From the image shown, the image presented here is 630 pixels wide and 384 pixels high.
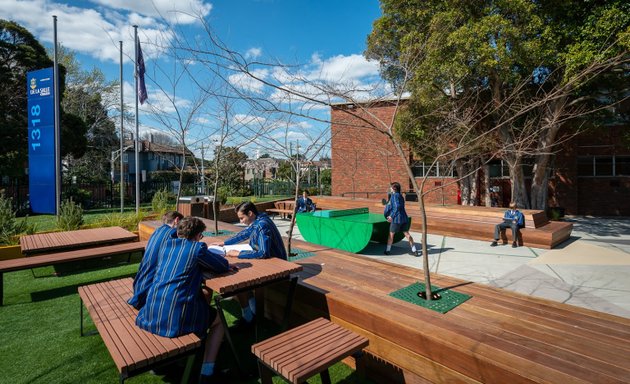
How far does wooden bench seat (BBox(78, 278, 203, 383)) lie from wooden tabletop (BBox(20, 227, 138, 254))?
3.15 metres

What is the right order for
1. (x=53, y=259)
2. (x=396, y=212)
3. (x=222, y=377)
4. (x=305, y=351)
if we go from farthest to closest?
(x=396, y=212) < (x=53, y=259) < (x=222, y=377) < (x=305, y=351)

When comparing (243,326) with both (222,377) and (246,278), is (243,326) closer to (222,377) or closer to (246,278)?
(222,377)

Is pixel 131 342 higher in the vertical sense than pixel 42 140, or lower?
lower

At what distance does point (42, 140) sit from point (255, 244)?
9353mm

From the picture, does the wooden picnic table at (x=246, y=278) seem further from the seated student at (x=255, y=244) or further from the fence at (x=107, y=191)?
the fence at (x=107, y=191)

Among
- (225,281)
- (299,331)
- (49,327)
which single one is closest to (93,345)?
(49,327)

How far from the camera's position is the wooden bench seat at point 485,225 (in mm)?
8875

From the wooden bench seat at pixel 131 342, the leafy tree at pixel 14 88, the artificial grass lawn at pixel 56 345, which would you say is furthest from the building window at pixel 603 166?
the leafy tree at pixel 14 88

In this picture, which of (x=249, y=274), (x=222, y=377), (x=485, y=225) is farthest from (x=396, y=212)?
(x=222, y=377)

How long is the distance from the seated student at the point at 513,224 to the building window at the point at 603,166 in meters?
11.6

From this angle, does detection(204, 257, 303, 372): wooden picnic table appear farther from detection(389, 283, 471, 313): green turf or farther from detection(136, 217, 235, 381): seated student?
detection(389, 283, 471, 313): green turf

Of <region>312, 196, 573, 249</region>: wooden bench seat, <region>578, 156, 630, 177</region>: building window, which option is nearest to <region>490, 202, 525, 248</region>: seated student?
<region>312, 196, 573, 249</region>: wooden bench seat

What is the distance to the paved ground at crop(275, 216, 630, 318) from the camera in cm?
539

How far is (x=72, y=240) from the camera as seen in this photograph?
6270mm
